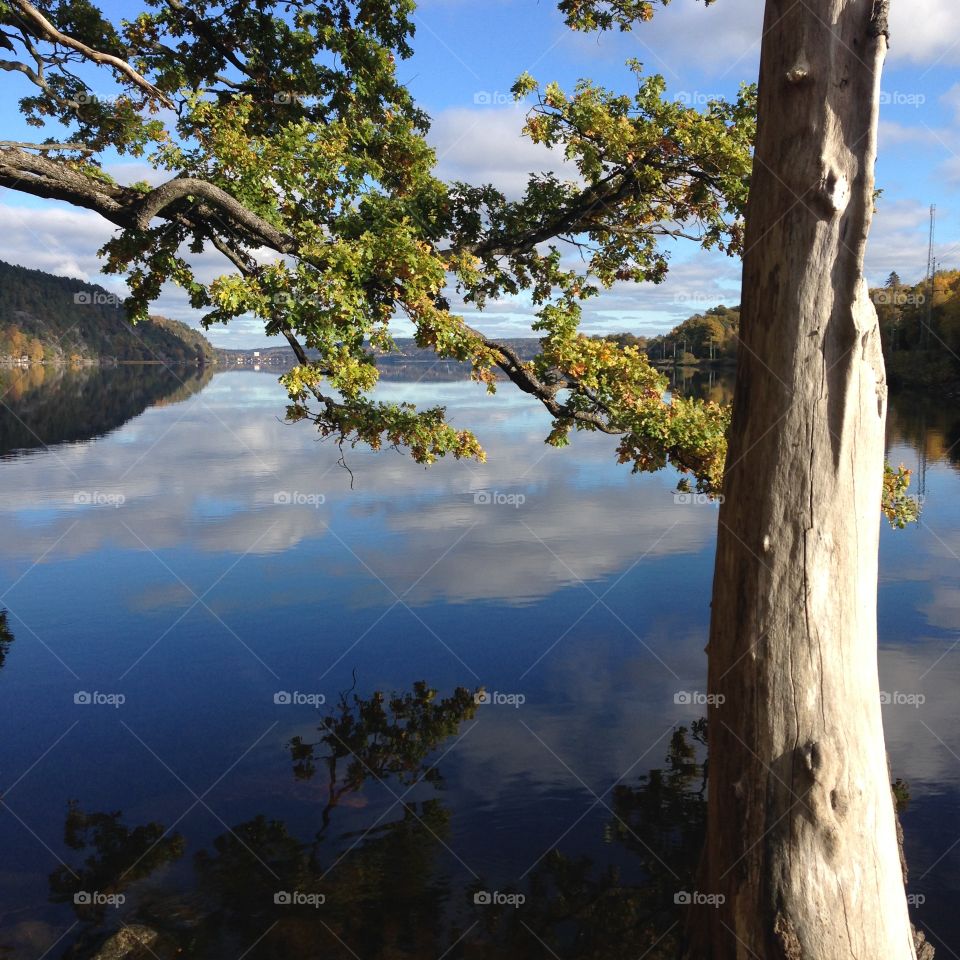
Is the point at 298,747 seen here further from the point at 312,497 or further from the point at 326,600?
the point at 312,497

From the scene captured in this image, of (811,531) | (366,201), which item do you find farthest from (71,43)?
(811,531)

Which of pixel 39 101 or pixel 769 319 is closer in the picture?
pixel 769 319

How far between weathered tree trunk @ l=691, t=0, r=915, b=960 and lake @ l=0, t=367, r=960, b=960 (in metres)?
3.52

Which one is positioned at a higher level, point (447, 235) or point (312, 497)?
point (447, 235)

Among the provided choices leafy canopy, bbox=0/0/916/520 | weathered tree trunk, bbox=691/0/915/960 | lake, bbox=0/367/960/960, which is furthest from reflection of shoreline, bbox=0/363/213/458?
weathered tree trunk, bbox=691/0/915/960

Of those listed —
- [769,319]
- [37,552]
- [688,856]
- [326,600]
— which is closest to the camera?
[769,319]

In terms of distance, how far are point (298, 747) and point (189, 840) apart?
7.76 feet

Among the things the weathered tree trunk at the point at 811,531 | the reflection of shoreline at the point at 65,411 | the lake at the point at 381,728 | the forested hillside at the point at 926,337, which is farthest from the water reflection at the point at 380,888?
the forested hillside at the point at 926,337

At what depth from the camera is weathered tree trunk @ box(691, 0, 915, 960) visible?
4.87 m

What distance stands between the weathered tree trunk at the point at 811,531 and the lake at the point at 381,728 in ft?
11.5

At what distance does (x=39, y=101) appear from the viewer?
12.8 meters

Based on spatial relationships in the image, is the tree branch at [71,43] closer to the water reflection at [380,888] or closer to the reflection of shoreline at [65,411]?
the water reflection at [380,888]

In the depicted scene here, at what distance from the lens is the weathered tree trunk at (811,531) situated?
487cm

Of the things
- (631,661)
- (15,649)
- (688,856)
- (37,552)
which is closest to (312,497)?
(37,552)
